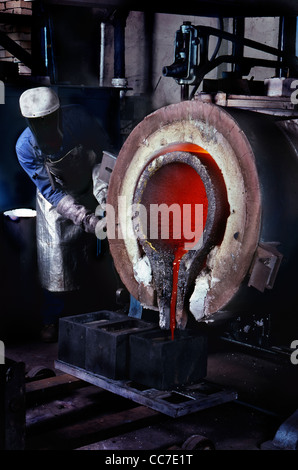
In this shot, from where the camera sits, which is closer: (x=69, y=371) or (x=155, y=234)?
(x=155, y=234)

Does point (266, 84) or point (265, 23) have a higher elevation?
point (265, 23)

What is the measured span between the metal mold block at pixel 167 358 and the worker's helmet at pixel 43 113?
1.29 m

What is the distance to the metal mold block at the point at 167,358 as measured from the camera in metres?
2.83

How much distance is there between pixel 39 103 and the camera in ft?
11.3

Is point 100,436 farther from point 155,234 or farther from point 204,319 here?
point 155,234

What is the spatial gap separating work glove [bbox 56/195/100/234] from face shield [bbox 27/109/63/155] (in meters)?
0.30

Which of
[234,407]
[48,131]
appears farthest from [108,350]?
[48,131]

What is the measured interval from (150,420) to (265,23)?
3162 mm

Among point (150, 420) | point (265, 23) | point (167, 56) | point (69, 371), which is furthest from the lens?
point (167, 56)

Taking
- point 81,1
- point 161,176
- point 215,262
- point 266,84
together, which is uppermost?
point 81,1

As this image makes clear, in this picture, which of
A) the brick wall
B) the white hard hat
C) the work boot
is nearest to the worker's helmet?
the white hard hat

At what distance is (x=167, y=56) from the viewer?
5.65m

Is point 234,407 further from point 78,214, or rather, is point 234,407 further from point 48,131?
point 48,131

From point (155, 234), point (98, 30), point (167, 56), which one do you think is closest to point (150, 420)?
point (155, 234)
